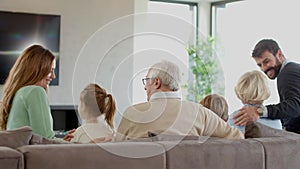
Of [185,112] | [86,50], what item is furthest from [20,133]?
[86,50]

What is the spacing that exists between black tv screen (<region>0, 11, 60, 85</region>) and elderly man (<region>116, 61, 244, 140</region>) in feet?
11.7

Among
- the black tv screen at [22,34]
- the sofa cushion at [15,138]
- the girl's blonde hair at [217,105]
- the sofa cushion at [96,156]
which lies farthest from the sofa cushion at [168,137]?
the black tv screen at [22,34]

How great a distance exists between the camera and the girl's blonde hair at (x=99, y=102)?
318 centimetres

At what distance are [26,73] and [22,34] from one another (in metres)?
3.28

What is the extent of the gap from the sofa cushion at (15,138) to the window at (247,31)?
5.09 metres

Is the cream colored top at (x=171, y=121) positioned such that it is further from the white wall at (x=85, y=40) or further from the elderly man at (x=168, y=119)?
the white wall at (x=85, y=40)

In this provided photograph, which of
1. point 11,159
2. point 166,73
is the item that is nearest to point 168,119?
point 166,73

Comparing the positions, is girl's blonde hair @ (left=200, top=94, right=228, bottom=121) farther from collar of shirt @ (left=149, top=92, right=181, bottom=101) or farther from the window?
the window

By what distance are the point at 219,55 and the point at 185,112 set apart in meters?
5.25

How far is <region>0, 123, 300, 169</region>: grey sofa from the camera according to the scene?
82.0 inches

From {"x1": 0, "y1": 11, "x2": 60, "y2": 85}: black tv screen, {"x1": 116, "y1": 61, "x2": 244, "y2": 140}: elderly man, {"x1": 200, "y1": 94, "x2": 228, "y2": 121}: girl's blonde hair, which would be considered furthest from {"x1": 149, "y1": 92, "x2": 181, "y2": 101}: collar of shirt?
{"x1": 0, "y1": 11, "x2": 60, "y2": 85}: black tv screen

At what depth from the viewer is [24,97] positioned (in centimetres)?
287

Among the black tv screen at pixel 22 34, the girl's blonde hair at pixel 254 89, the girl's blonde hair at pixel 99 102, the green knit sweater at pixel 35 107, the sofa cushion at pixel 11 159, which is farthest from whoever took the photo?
the black tv screen at pixel 22 34

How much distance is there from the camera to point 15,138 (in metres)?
2.17
